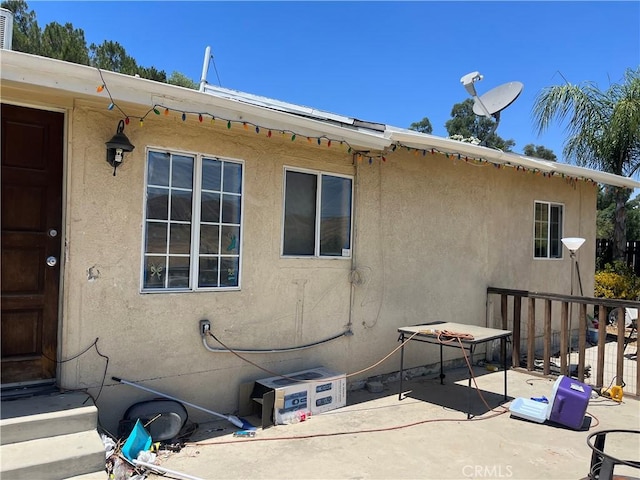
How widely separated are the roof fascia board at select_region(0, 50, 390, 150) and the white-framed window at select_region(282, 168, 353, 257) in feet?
Result: 2.55

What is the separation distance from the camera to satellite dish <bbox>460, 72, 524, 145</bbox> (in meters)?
8.04

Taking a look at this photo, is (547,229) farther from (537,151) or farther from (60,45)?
(537,151)

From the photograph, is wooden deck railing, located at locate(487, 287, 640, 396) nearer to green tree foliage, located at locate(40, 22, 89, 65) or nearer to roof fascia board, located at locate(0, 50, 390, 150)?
roof fascia board, located at locate(0, 50, 390, 150)

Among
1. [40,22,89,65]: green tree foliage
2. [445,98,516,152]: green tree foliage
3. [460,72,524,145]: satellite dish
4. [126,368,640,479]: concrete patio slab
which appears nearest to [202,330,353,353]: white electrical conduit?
[126,368,640,479]: concrete patio slab

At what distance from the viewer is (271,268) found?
5414 mm

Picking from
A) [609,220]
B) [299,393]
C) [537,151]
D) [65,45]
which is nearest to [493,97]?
[299,393]

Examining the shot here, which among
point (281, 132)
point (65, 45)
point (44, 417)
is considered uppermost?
point (65, 45)

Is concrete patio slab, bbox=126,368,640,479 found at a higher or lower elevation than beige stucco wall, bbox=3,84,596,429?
lower

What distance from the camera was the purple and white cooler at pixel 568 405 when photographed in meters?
5.07

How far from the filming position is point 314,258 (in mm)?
5797

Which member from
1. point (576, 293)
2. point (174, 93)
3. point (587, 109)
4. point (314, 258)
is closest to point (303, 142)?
point (314, 258)

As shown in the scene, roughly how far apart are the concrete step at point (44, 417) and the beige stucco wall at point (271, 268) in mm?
314

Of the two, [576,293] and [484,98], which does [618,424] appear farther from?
[484,98]

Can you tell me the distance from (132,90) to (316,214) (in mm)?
2658
